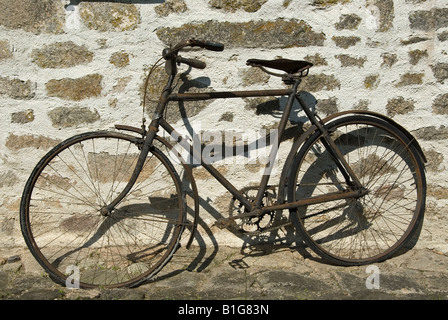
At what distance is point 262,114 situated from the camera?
12.3 feet

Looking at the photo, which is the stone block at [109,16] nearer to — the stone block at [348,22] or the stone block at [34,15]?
the stone block at [34,15]

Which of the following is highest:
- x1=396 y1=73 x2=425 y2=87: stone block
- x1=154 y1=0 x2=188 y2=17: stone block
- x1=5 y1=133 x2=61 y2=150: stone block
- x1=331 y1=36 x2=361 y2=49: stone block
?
x1=154 y1=0 x2=188 y2=17: stone block

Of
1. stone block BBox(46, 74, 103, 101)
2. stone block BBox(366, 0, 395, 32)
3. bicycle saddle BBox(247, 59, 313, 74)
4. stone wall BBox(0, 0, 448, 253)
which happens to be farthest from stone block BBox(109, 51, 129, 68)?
stone block BBox(366, 0, 395, 32)

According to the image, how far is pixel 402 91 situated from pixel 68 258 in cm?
267

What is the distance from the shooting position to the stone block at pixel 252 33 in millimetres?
3625

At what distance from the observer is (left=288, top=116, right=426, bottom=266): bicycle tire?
12.3 ft

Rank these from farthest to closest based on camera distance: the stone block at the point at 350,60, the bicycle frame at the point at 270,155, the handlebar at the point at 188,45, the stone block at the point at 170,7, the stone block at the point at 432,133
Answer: the stone block at the point at 432,133 → the stone block at the point at 350,60 → the stone block at the point at 170,7 → the bicycle frame at the point at 270,155 → the handlebar at the point at 188,45

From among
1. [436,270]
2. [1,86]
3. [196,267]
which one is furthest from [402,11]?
[1,86]

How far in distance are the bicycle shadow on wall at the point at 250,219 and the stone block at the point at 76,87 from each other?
1.82ft

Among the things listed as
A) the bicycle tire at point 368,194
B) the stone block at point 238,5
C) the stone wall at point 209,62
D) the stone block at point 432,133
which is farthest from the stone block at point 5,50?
the stone block at point 432,133

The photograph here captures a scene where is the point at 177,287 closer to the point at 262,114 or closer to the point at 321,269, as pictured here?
the point at 321,269

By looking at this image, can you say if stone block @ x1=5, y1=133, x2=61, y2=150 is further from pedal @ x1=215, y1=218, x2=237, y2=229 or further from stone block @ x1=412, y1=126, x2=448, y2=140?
stone block @ x1=412, y1=126, x2=448, y2=140

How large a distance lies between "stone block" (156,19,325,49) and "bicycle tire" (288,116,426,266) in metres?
0.70

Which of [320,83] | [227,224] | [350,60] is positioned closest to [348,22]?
[350,60]
